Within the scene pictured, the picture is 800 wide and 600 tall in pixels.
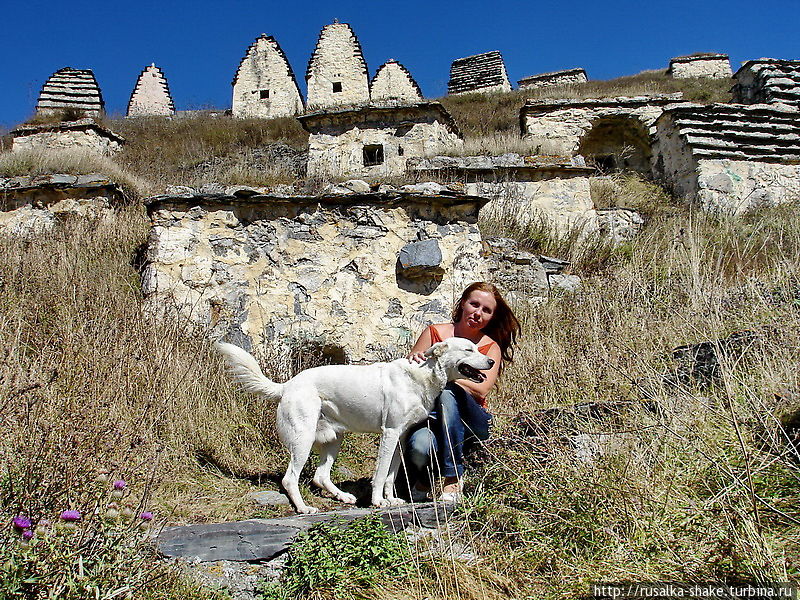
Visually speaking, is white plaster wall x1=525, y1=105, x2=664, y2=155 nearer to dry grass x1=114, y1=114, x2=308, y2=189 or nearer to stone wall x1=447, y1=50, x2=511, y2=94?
dry grass x1=114, y1=114, x2=308, y2=189

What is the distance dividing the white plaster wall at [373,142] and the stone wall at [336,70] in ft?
35.7

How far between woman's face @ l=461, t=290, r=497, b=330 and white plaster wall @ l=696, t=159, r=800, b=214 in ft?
27.4

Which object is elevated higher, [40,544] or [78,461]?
[78,461]

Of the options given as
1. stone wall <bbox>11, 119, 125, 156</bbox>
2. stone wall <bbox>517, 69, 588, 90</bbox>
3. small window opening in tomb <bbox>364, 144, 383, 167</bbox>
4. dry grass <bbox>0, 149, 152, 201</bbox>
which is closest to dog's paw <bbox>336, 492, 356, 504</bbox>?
dry grass <bbox>0, 149, 152, 201</bbox>

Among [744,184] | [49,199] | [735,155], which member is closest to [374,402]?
[49,199]

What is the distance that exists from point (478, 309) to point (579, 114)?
40.1 feet

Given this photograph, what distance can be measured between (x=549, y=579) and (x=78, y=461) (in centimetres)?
199

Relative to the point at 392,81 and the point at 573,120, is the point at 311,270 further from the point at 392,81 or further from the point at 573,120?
the point at 392,81

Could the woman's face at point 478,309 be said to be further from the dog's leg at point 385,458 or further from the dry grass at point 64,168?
the dry grass at point 64,168

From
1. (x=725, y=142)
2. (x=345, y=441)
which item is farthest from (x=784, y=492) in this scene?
(x=725, y=142)

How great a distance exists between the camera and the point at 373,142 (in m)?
12.5

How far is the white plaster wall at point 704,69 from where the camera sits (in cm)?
2377

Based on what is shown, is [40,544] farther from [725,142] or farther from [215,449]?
[725,142]

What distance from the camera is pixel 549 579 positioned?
2.43 m
